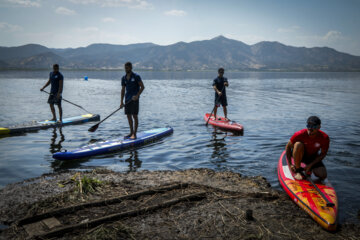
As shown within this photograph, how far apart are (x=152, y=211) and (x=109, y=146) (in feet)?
14.9

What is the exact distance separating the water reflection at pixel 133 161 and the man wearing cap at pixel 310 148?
4.29m

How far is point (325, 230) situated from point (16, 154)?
9.00 meters

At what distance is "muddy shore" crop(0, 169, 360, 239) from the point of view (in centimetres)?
425

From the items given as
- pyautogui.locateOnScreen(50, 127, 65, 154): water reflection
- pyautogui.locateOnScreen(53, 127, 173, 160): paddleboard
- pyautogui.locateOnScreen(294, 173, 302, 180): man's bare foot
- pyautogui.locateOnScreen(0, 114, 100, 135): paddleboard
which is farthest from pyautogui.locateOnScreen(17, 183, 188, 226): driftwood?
pyautogui.locateOnScreen(0, 114, 100, 135): paddleboard

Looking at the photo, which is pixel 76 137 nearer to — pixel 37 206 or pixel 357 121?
pixel 37 206

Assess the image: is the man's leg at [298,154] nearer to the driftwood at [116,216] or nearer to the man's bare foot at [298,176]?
the man's bare foot at [298,176]

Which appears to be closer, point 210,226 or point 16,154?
point 210,226

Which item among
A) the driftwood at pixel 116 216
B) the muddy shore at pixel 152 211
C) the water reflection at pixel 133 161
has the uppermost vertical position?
the driftwood at pixel 116 216

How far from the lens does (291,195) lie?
5.61 metres

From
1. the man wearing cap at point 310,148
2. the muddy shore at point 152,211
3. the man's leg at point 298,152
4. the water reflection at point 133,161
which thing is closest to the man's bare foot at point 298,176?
the man wearing cap at point 310,148

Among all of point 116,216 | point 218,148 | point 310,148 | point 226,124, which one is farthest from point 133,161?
point 226,124

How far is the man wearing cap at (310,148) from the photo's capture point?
602 centimetres

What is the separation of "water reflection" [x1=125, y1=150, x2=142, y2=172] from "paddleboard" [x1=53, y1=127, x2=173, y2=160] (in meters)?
0.43

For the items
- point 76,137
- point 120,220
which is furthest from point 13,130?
point 120,220
